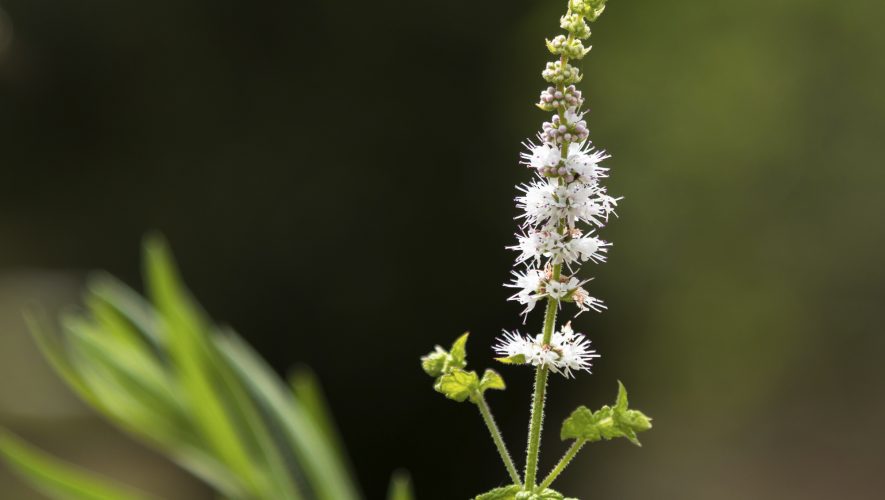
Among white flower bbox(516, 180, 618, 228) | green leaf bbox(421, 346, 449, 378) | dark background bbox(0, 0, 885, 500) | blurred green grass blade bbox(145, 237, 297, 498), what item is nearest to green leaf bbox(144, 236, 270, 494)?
blurred green grass blade bbox(145, 237, 297, 498)

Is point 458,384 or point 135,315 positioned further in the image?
point 135,315

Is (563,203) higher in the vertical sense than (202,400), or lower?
lower

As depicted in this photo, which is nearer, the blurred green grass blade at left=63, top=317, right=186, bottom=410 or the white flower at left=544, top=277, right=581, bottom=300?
the white flower at left=544, top=277, right=581, bottom=300

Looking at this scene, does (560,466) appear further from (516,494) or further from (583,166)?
(583,166)

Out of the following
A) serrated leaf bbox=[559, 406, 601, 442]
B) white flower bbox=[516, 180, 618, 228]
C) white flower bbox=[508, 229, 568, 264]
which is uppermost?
white flower bbox=[516, 180, 618, 228]

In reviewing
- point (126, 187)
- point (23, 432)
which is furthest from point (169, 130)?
point (23, 432)

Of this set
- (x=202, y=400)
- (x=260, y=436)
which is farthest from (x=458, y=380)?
(x=260, y=436)

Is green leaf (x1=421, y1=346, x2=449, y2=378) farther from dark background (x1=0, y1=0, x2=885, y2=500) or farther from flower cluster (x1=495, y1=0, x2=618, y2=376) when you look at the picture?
dark background (x1=0, y1=0, x2=885, y2=500)

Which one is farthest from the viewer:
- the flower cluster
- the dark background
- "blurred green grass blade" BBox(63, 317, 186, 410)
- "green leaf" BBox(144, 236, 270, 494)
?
the dark background
